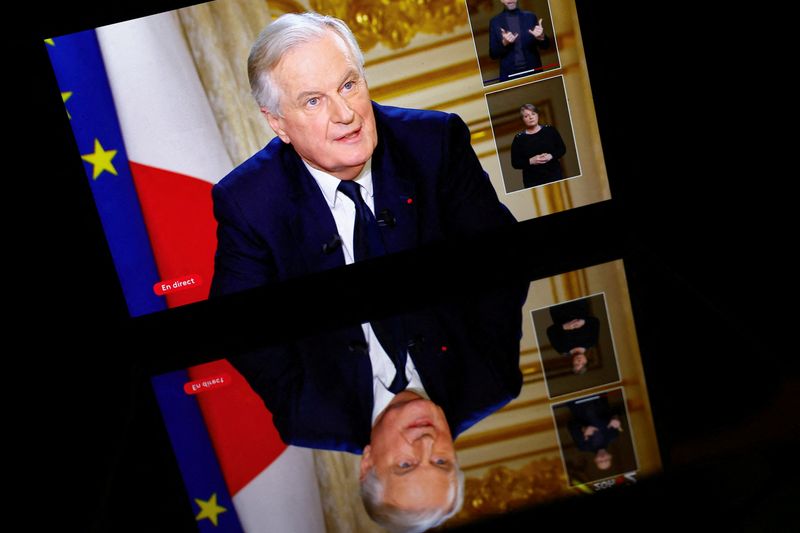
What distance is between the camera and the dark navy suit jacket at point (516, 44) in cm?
244

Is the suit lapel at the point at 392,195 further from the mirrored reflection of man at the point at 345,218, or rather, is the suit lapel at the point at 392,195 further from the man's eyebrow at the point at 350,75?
the man's eyebrow at the point at 350,75

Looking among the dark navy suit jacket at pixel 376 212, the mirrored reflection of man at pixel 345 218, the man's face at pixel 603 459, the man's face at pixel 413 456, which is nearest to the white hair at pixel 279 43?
the mirrored reflection of man at pixel 345 218

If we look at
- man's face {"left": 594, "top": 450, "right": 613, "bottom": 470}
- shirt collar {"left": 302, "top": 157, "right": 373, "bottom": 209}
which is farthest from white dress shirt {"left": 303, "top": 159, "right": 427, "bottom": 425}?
man's face {"left": 594, "top": 450, "right": 613, "bottom": 470}

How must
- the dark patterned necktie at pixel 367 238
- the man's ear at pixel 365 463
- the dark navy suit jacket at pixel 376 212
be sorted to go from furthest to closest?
1. the dark patterned necktie at pixel 367 238
2. the dark navy suit jacket at pixel 376 212
3. the man's ear at pixel 365 463

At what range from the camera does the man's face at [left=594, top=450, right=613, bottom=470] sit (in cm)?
165

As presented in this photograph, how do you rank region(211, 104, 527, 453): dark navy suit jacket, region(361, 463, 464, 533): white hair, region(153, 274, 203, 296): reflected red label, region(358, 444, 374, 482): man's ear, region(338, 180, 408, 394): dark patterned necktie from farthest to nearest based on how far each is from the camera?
region(153, 274, 203, 296): reflected red label
region(338, 180, 408, 394): dark patterned necktie
region(211, 104, 527, 453): dark navy suit jacket
region(358, 444, 374, 482): man's ear
region(361, 463, 464, 533): white hair

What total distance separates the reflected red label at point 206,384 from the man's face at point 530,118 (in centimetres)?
115

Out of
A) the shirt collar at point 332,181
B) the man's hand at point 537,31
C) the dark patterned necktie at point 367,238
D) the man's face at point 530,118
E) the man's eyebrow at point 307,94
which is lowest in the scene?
the dark patterned necktie at point 367,238

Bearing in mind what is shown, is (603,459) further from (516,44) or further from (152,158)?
(152,158)

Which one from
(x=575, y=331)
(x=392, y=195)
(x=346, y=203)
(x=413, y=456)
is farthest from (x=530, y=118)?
(x=413, y=456)

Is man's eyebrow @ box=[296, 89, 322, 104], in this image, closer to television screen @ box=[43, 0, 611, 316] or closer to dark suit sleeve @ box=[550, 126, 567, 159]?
television screen @ box=[43, 0, 611, 316]

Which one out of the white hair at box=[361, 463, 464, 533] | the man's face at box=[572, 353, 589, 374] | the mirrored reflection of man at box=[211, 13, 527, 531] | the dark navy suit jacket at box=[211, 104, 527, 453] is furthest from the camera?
the dark navy suit jacket at box=[211, 104, 527, 453]

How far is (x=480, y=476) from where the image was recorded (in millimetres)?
1656

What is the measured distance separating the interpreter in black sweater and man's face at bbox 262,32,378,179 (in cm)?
44
